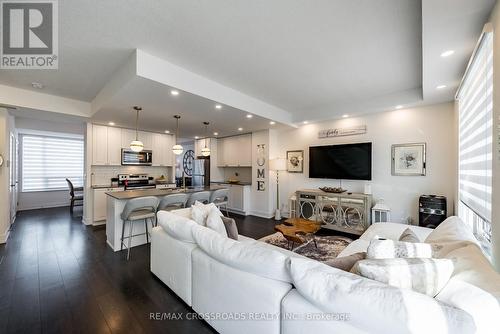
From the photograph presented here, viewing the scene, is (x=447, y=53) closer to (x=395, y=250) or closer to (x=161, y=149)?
(x=395, y=250)

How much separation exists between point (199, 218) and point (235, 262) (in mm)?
1063

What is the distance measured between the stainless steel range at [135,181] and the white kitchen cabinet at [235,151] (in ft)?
7.38

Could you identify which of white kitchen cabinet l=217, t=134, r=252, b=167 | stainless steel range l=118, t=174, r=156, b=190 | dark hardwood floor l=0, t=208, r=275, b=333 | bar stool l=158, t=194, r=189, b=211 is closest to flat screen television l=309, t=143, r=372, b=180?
white kitchen cabinet l=217, t=134, r=252, b=167

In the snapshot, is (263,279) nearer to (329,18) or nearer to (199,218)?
(199,218)

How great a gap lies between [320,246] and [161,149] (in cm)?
502

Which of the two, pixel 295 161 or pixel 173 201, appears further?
pixel 295 161

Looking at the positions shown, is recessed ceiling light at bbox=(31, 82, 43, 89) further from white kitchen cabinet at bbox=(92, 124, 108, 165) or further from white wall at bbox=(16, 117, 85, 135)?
white wall at bbox=(16, 117, 85, 135)

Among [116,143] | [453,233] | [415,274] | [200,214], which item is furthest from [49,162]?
[453,233]

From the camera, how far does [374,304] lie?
91 cm

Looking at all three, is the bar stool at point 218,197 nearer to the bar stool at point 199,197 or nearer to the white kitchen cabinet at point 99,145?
the bar stool at point 199,197

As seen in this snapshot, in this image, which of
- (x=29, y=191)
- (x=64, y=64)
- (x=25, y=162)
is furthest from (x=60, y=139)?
(x=64, y=64)

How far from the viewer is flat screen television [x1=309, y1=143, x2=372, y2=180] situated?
13.7 ft

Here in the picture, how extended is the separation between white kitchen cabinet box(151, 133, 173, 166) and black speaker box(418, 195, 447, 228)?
612cm

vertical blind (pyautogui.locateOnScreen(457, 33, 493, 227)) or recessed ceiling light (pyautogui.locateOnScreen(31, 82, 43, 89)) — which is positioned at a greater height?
recessed ceiling light (pyautogui.locateOnScreen(31, 82, 43, 89))
